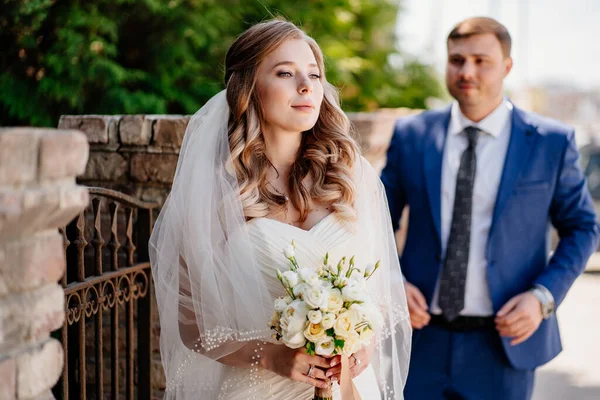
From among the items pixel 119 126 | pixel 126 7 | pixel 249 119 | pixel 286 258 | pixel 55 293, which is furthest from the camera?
pixel 126 7

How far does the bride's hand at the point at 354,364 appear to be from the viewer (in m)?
2.38

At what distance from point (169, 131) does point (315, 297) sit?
4.87ft

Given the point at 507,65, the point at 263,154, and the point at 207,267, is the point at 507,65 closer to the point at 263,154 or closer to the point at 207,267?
the point at 263,154

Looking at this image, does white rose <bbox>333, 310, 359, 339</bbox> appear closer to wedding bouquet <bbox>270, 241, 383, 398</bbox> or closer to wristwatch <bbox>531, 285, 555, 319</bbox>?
wedding bouquet <bbox>270, 241, 383, 398</bbox>

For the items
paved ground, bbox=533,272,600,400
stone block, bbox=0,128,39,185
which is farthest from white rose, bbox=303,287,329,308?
paved ground, bbox=533,272,600,400

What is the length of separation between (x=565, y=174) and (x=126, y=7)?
136 inches

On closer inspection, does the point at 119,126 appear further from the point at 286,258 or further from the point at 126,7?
the point at 126,7

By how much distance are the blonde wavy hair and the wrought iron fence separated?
0.61 meters

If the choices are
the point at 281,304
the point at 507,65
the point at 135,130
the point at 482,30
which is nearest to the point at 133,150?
the point at 135,130

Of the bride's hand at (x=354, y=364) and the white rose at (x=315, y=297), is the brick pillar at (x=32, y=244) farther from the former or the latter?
the bride's hand at (x=354, y=364)

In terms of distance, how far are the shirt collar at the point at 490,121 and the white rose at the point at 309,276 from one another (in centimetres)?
165

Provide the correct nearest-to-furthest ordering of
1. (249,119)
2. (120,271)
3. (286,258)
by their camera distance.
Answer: (286,258) < (249,119) < (120,271)

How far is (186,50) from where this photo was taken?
17.7ft

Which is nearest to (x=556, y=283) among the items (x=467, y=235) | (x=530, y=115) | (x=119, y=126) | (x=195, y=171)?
(x=467, y=235)
